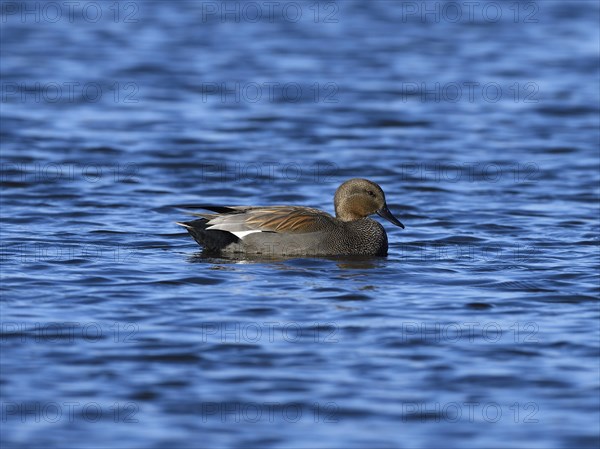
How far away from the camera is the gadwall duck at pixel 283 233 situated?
1137cm

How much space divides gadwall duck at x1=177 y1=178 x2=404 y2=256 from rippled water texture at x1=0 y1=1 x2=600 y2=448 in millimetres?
207

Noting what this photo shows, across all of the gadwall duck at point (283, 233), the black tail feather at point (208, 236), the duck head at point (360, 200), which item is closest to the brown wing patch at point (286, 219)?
the gadwall duck at point (283, 233)

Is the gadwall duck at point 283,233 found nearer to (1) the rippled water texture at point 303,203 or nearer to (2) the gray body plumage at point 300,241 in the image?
(2) the gray body plumage at point 300,241

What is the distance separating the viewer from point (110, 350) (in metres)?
8.33

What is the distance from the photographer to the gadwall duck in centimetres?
1137

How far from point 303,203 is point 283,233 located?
2943 mm

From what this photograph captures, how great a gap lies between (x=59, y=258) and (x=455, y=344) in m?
3.90

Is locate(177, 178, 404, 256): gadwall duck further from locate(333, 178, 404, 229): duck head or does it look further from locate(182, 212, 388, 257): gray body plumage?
locate(333, 178, 404, 229): duck head

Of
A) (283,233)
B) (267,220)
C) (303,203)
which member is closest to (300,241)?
(283,233)

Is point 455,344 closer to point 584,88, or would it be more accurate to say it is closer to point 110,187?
point 110,187

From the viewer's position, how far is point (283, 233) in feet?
37.3

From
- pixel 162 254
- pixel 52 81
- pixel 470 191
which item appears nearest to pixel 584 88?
pixel 470 191

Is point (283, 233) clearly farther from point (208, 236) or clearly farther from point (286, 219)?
point (208, 236)

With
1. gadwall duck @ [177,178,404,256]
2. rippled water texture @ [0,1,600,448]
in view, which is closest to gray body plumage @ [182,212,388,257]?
gadwall duck @ [177,178,404,256]
